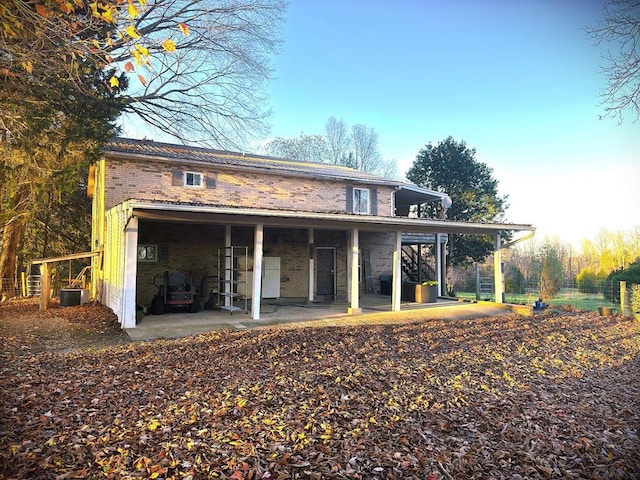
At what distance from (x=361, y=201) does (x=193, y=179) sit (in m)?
6.86

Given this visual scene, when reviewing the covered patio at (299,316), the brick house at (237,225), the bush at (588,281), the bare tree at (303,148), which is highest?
the bare tree at (303,148)

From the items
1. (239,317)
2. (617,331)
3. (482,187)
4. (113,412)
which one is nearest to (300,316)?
(239,317)

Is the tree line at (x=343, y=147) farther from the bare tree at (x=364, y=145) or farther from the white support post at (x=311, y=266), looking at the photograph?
the white support post at (x=311, y=266)

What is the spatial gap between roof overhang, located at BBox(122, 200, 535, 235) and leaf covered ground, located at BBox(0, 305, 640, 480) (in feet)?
9.62

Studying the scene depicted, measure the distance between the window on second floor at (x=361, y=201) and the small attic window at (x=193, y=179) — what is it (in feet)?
20.6

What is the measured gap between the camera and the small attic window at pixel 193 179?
530 inches

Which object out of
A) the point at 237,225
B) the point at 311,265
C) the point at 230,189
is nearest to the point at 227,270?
the point at 237,225

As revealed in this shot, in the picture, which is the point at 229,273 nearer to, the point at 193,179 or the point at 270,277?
the point at 270,277

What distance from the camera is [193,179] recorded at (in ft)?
44.6

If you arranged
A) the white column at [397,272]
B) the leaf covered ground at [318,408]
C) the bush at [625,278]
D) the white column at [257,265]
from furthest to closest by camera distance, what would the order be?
the bush at [625,278] < the white column at [397,272] < the white column at [257,265] < the leaf covered ground at [318,408]

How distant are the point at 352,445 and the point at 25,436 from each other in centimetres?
304

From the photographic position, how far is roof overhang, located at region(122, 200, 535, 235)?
29.7 feet

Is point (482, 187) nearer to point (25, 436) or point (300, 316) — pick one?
point (300, 316)

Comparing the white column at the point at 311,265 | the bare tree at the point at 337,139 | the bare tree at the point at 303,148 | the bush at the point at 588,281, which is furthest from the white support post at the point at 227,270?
the bare tree at the point at 337,139
